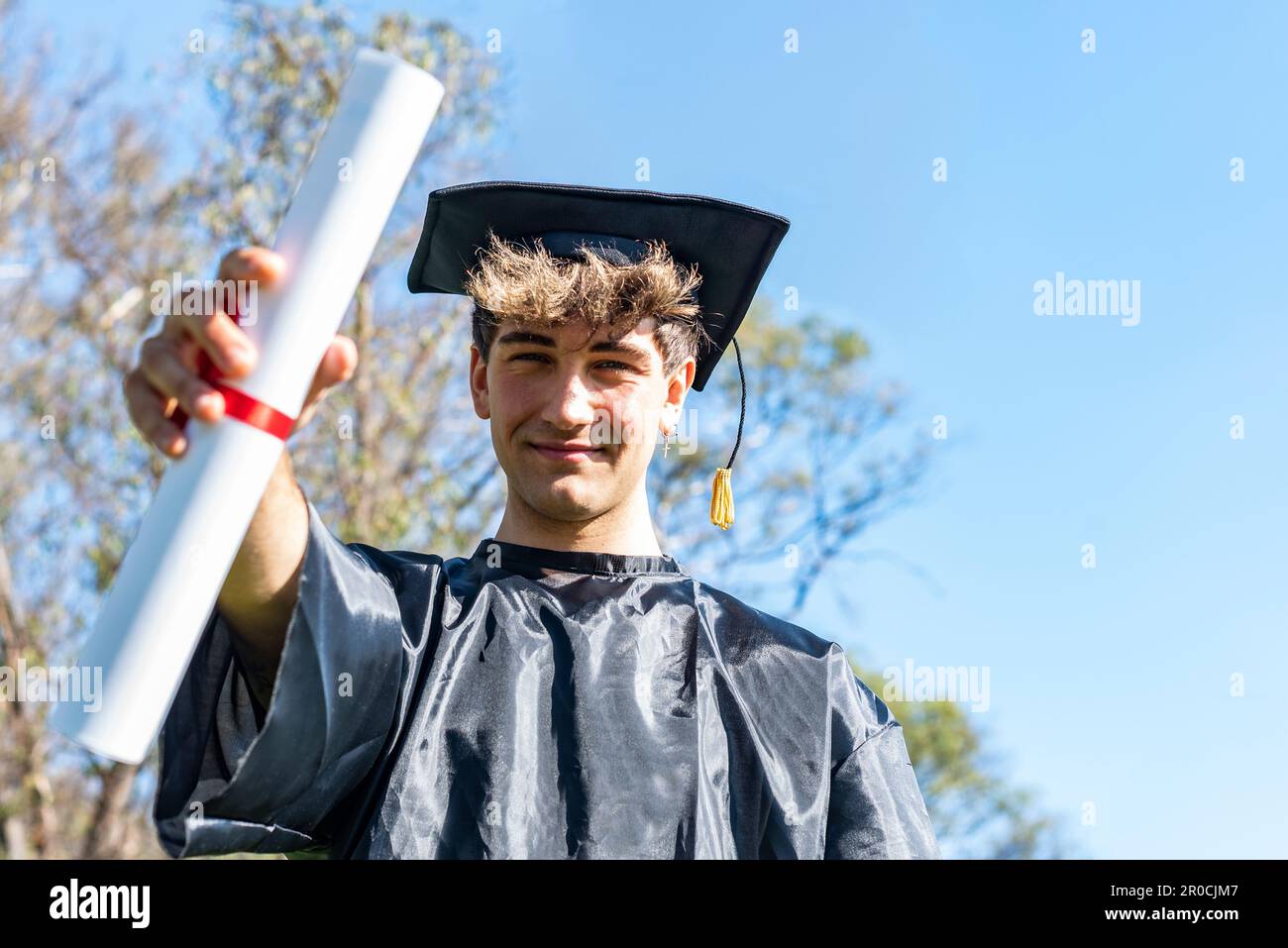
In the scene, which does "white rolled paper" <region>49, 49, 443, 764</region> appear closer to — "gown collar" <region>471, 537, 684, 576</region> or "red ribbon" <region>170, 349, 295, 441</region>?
"red ribbon" <region>170, 349, 295, 441</region>

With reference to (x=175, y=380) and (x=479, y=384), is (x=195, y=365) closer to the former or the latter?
(x=175, y=380)

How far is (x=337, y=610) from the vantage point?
Result: 7.03 ft

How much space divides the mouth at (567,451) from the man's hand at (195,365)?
0.79 metres

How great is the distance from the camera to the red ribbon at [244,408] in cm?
174

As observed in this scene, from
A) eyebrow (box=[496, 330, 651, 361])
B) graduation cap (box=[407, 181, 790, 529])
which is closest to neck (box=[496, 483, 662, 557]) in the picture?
eyebrow (box=[496, 330, 651, 361])

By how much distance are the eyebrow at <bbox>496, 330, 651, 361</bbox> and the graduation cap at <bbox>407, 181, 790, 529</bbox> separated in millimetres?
270

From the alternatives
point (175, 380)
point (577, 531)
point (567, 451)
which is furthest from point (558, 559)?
point (175, 380)

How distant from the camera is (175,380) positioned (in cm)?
176

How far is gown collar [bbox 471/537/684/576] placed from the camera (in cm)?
267

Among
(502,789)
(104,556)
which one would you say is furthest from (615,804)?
(104,556)

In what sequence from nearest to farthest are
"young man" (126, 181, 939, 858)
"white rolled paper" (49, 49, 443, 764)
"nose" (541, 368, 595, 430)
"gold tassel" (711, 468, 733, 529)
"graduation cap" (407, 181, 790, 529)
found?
"white rolled paper" (49, 49, 443, 764)
"young man" (126, 181, 939, 858)
"nose" (541, 368, 595, 430)
"graduation cap" (407, 181, 790, 529)
"gold tassel" (711, 468, 733, 529)
